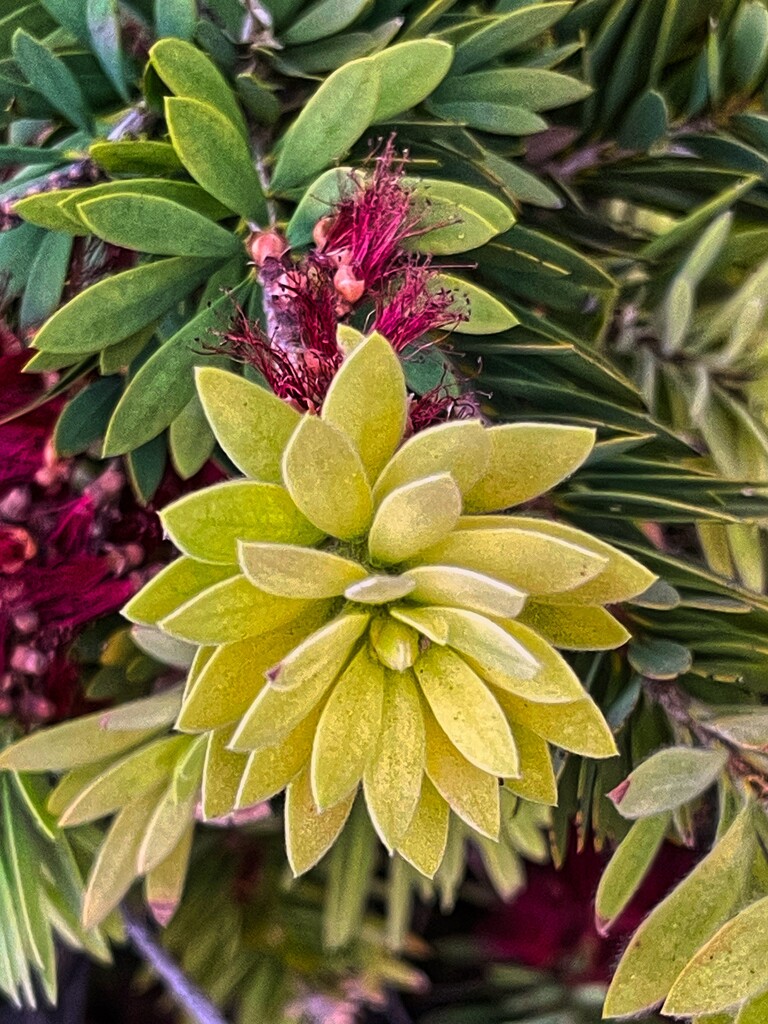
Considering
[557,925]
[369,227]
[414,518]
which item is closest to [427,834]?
[414,518]

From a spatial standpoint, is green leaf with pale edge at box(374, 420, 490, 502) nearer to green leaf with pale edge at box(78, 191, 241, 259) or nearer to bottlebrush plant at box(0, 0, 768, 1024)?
bottlebrush plant at box(0, 0, 768, 1024)

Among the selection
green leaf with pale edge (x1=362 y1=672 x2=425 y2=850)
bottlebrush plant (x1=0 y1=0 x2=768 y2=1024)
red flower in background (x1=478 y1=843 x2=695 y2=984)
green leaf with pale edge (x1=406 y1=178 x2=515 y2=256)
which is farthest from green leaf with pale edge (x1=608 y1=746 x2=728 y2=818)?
red flower in background (x1=478 y1=843 x2=695 y2=984)

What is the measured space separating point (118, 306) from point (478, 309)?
5.7 inches

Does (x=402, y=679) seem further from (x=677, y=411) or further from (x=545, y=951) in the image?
(x=545, y=951)

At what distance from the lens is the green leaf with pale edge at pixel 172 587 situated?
0.31 metres

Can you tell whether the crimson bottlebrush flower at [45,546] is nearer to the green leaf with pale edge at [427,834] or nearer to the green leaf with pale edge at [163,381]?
the green leaf with pale edge at [163,381]

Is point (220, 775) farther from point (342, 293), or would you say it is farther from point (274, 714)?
point (342, 293)

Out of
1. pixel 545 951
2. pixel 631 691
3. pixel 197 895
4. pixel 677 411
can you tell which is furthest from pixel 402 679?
pixel 545 951

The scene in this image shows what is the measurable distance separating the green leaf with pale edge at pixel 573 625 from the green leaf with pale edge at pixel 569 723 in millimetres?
24

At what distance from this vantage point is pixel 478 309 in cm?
37

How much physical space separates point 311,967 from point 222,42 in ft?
2.28

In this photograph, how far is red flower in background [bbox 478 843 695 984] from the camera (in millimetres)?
825

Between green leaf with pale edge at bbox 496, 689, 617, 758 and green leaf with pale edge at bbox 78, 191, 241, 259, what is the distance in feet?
0.69

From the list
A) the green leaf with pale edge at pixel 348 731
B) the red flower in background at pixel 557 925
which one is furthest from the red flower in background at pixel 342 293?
the red flower in background at pixel 557 925
